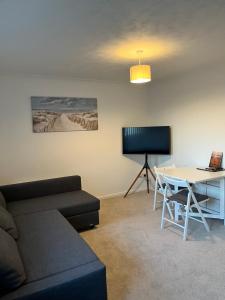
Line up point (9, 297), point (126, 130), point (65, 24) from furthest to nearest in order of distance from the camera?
point (126, 130) → point (65, 24) → point (9, 297)

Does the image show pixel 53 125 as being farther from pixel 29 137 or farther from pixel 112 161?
pixel 112 161

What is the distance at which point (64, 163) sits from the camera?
14.3ft

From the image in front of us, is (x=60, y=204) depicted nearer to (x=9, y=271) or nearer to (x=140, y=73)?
(x=9, y=271)

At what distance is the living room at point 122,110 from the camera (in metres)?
1.95

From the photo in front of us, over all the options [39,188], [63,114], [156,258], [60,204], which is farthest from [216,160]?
[39,188]

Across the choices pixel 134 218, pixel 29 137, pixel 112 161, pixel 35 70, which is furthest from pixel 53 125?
pixel 134 218

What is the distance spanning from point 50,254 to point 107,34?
2.05 metres

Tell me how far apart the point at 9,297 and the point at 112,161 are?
3496mm

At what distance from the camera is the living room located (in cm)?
195

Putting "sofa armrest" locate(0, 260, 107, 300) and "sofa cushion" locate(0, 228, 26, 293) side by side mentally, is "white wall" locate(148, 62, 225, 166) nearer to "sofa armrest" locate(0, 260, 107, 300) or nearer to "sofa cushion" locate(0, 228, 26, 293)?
"sofa armrest" locate(0, 260, 107, 300)

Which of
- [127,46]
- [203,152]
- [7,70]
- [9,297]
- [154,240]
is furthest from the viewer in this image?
[203,152]

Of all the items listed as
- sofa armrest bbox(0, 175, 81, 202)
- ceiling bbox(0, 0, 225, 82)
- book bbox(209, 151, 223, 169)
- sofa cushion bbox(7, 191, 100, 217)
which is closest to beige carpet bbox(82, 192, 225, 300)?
sofa cushion bbox(7, 191, 100, 217)

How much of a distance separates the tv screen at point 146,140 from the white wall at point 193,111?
0.59 ft

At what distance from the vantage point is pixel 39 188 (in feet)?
12.2
